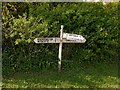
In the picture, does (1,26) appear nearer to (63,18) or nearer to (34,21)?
(34,21)

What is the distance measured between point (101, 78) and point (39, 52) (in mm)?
1580

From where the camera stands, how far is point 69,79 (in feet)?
19.9

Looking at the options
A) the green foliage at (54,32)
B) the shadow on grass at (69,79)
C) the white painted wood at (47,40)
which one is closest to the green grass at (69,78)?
the shadow on grass at (69,79)

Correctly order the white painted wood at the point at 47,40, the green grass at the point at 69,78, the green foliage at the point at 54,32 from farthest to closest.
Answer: the green foliage at the point at 54,32, the white painted wood at the point at 47,40, the green grass at the point at 69,78

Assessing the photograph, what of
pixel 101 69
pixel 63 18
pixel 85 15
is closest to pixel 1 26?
A: pixel 63 18

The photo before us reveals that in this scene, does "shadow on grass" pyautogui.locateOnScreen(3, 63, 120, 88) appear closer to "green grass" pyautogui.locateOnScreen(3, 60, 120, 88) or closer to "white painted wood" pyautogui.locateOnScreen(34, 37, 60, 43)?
"green grass" pyautogui.locateOnScreen(3, 60, 120, 88)

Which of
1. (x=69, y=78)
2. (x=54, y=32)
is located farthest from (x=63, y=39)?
(x=69, y=78)

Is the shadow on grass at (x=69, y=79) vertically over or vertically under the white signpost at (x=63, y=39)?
under

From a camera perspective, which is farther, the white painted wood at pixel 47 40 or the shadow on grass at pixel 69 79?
the white painted wood at pixel 47 40

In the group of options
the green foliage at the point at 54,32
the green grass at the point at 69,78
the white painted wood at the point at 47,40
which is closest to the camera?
the green grass at the point at 69,78

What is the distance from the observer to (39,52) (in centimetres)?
662

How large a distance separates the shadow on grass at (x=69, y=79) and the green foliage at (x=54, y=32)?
23cm

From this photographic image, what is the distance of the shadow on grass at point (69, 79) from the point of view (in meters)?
5.80

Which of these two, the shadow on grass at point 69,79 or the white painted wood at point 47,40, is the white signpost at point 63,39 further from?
the shadow on grass at point 69,79
